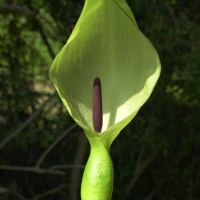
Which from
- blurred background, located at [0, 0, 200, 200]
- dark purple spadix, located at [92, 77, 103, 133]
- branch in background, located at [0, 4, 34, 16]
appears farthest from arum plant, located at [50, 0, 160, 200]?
blurred background, located at [0, 0, 200, 200]

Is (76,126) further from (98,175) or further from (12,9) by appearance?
(98,175)

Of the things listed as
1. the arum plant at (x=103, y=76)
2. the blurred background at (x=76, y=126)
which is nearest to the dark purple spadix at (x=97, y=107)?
the arum plant at (x=103, y=76)

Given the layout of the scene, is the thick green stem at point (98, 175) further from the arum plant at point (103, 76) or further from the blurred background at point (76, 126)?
the blurred background at point (76, 126)

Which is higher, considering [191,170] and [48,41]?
[48,41]

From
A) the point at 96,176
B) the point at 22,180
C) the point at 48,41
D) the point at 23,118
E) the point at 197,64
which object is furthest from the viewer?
the point at 48,41

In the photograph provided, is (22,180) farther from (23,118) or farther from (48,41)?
(48,41)

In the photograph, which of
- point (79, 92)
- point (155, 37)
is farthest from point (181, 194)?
point (79, 92)
